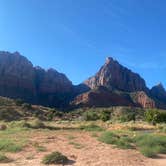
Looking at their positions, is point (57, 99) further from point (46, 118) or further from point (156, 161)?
point (156, 161)

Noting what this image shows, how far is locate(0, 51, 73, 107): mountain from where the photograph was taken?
15650 centimetres

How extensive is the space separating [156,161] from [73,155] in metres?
4.44

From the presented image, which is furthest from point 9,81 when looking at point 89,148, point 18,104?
point 89,148

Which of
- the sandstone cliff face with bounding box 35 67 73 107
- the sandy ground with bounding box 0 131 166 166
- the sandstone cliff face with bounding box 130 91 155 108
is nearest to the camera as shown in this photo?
the sandy ground with bounding box 0 131 166 166

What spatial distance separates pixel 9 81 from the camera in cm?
15688

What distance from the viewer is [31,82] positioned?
17062cm

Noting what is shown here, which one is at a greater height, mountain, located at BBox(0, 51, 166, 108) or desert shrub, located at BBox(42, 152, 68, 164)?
mountain, located at BBox(0, 51, 166, 108)

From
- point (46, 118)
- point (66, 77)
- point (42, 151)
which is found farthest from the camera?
point (66, 77)

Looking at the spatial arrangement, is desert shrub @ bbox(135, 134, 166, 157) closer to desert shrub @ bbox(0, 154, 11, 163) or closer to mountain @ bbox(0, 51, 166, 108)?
desert shrub @ bbox(0, 154, 11, 163)

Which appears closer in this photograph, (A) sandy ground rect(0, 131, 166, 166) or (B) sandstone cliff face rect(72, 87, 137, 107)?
(A) sandy ground rect(0, 131, 166, 166)

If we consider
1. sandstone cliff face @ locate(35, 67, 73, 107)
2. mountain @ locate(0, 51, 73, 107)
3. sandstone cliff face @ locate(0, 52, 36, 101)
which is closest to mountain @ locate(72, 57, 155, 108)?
sandstone cliff face @ locate(35, 67, 73, 107)

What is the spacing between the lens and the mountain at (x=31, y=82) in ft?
513

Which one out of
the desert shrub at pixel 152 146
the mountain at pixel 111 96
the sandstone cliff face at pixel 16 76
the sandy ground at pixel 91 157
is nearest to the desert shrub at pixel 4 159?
the sandy ground at pixel 91 157

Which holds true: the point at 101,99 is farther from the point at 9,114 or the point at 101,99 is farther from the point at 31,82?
the point at 9,114
